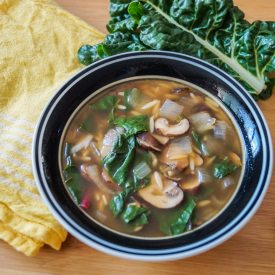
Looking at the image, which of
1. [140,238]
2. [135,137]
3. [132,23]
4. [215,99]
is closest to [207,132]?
[215,99]

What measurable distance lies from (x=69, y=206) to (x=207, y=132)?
1.95 ft

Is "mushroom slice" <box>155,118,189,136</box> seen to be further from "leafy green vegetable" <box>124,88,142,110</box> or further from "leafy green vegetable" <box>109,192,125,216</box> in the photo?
"leafy green vegetable" <box>109,192,125,216</box>

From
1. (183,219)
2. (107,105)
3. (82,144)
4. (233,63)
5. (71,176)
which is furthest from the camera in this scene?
(233,63)

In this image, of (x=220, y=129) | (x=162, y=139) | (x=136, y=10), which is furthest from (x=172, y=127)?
(x=136, y=10)

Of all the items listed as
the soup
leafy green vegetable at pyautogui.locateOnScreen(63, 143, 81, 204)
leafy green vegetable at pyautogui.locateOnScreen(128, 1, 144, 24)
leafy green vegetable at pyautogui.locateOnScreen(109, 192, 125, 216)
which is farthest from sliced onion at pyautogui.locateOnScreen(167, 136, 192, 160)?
leafy green vegetable at pyautogui.locateOnScreen(128, 1, 144, 24)

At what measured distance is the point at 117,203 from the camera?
1516 mm

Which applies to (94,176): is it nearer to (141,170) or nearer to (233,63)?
(141,170)

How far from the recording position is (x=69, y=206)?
1.47 m

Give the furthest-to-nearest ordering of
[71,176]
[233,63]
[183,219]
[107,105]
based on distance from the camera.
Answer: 1. [233,63]
2. [107,105]
3. [71,176]
4. [183,219]

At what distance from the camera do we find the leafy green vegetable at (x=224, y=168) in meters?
1.58

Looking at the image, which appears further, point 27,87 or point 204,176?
point 27,87

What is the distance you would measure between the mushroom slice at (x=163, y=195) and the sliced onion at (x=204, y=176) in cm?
9

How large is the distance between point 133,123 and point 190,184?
324 mm

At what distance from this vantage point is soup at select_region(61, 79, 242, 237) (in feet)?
4.91
